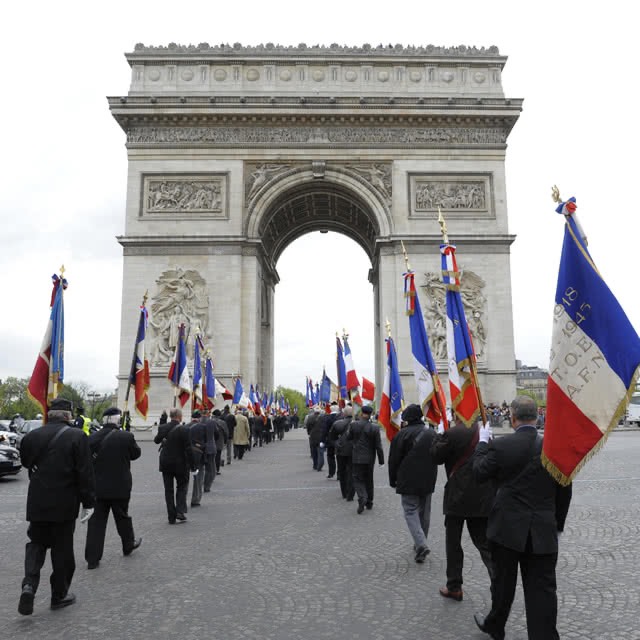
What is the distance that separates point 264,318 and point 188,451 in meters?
27.1

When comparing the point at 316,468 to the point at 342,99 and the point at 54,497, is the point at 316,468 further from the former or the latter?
the point at 342,99

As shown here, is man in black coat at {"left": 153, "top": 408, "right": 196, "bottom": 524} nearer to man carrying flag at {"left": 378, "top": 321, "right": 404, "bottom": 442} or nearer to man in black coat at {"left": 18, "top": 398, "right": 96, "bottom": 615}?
man carrying flag at {"left": 378, "top": 321, "right": 404, "bottom": 442}

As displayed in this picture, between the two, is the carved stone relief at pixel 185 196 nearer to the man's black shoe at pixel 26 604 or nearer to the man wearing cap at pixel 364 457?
the man wearing cap at pixel 364 457

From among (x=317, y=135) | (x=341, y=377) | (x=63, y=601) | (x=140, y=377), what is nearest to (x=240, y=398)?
(x=341, y=377)

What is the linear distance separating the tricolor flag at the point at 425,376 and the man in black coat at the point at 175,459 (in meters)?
3.22

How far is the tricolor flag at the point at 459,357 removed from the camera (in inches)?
240

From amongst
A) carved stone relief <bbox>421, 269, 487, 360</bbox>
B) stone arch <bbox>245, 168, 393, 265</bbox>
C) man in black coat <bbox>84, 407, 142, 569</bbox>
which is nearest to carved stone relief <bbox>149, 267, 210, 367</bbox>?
stone arch <bbox>245, 168, 393, 265</bbox>

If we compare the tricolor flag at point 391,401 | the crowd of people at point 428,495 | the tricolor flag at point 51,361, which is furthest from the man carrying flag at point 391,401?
the tricolor flag at point 51,361

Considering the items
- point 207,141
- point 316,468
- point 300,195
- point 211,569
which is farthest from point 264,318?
point 211,569

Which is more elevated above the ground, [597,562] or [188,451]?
[188,451]

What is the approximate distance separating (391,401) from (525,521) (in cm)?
620

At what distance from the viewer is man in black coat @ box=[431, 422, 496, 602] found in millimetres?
5449

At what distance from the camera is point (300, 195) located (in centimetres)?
3275

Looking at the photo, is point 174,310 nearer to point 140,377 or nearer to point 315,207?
point 315,207
